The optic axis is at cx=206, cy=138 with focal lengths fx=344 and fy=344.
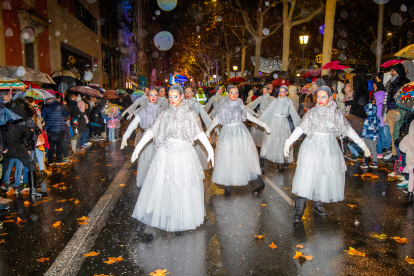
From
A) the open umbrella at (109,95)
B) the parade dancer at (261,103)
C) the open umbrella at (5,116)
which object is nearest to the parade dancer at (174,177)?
the open umbrella at (5,116)

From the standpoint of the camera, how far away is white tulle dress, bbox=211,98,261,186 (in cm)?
684

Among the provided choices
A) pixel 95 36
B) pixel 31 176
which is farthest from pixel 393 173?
pixel 95 36

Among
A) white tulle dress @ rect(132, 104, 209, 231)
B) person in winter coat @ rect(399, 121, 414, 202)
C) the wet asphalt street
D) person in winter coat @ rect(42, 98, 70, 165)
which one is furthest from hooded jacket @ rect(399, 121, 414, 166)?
person in winter coat @ rect(42, 98, 70, 165)

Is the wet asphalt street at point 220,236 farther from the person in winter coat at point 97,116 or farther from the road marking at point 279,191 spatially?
the person in winter coat at point 97,116

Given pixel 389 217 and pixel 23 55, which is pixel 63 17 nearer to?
pixel 23 55

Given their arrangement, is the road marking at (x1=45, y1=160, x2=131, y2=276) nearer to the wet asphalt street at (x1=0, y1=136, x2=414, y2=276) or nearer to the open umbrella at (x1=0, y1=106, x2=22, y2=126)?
the wet asphalt street at (x1=0, y1=136, x2=414, y2=276)

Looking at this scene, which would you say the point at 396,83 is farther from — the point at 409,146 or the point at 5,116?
the point at 5,116

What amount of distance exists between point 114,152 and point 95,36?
66.6ft

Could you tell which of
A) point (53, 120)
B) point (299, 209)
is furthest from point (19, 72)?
point (299, 209)

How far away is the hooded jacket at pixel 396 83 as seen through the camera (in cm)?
864

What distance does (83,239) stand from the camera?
4.83 meters

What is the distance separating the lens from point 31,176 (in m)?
6.74

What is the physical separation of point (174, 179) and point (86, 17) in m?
26.1

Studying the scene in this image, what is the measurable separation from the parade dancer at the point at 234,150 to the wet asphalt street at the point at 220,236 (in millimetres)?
390
